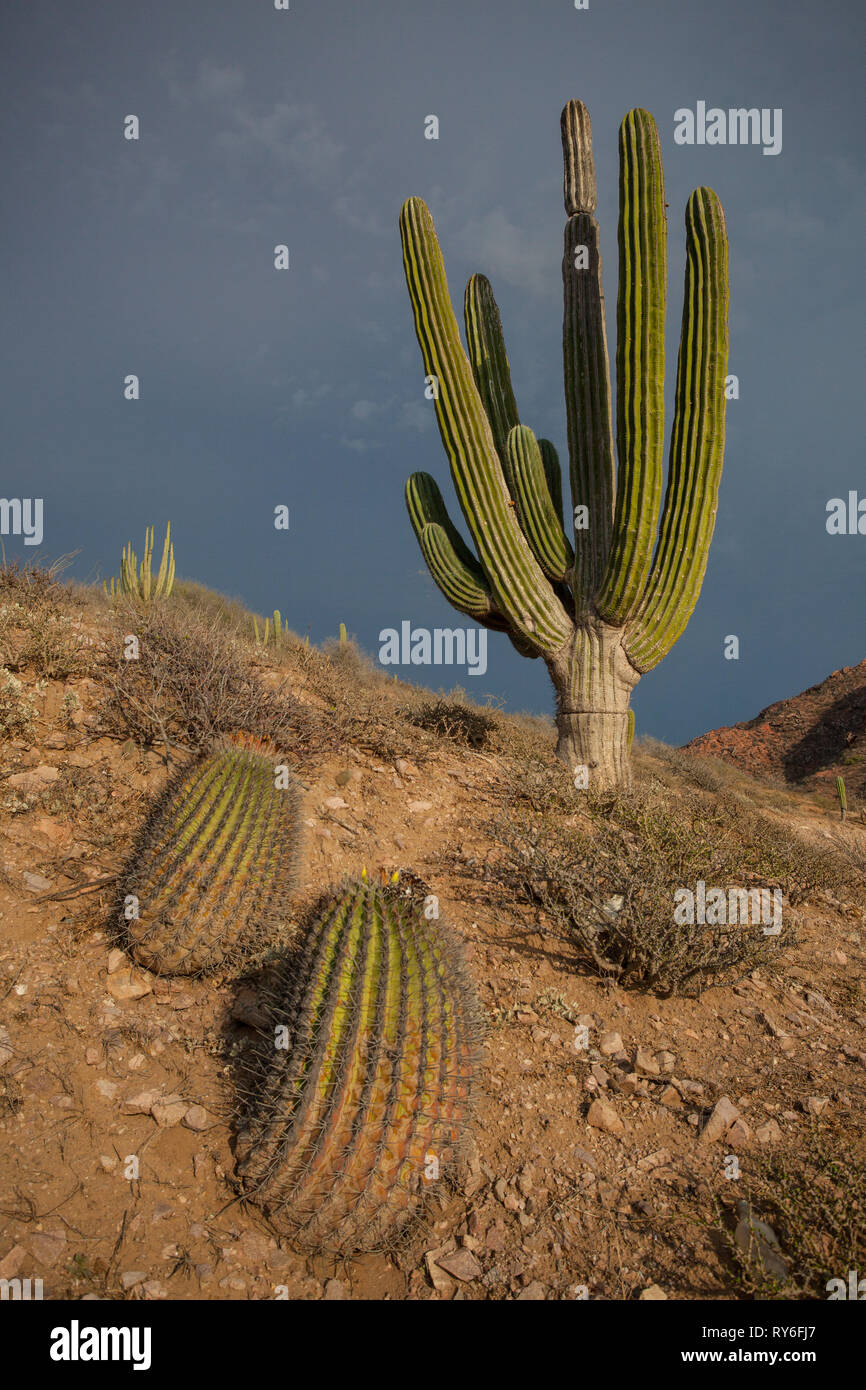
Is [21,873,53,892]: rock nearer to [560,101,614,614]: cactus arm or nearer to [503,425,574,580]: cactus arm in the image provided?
[560,101,614,614]: cactus arm

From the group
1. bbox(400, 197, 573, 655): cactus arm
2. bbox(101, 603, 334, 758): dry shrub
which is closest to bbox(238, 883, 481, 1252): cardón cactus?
bbox(101, 603, 334, 758): dry shrub

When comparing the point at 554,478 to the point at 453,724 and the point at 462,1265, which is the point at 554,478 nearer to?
the point at 453,724

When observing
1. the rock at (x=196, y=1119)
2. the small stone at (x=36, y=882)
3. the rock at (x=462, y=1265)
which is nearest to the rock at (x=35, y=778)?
the small stone at (x=36, y=882)

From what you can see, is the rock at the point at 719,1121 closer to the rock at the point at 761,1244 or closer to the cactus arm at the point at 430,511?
the rock at the point at 761,1244

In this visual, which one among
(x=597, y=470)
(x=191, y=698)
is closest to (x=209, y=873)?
(x=191, y=698)

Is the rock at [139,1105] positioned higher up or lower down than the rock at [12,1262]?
higher up

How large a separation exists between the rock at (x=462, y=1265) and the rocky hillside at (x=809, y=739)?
50.4 ft

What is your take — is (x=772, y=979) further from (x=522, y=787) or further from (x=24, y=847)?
(x=24, y=847)

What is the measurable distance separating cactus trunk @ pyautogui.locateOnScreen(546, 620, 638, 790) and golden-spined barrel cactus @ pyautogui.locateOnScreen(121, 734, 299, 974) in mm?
3954

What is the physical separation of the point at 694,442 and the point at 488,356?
2.93 m

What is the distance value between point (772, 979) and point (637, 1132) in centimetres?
173

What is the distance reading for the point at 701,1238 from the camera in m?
2.30

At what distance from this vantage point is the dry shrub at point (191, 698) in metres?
4.77

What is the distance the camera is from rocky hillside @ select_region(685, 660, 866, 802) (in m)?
16.5
